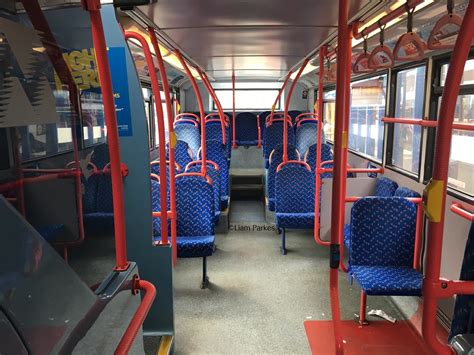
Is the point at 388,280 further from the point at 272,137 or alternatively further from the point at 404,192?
the point at 272,137

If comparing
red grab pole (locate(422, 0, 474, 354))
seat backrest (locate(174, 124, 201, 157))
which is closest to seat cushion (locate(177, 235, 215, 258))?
red grab pole (locate(422, 0, 474, 354))

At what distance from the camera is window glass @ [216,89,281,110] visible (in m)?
10.9

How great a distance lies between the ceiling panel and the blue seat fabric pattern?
1.41 m

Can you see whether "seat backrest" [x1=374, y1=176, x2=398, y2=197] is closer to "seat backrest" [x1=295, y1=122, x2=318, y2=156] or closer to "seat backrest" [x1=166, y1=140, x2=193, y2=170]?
"seat backrest" [x1=166, y1=140, x2=193, y2=170]

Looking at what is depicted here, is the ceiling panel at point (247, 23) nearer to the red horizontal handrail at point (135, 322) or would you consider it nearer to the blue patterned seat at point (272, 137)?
the red horizontal handrail at point (135, 322)

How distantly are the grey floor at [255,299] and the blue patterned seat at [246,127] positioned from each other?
4862 mm

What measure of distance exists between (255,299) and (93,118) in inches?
113

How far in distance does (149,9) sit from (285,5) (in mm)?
752

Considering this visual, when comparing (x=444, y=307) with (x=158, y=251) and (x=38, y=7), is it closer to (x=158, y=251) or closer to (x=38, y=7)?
(x=158, y=251)

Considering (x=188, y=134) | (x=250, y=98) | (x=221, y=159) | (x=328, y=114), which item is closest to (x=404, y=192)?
(x=221, y=159)

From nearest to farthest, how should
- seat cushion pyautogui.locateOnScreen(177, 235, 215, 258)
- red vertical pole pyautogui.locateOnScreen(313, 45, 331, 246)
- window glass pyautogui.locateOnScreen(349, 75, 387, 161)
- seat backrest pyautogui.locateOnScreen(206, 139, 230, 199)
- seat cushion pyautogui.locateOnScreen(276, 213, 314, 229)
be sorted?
red vertical pole pyautogui.locateOnScreen(313, 45, 331, 246), seat cushion pyautogui.locateOnScreen(177, 235, 215, 258), seat cushion pyautogui.locateOnScreen(276, 213, 314, 229), window glass pyautogui.locateOnScreen(349, 75, 387, 161), seat backrest pyautogui.locateOnScreen(206, 139, 230, 199)

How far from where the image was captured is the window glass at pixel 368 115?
5852mm

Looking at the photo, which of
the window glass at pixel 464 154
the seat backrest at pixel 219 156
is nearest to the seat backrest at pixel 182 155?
the seat backrest at pixel 219 156

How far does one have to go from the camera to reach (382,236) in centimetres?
357
